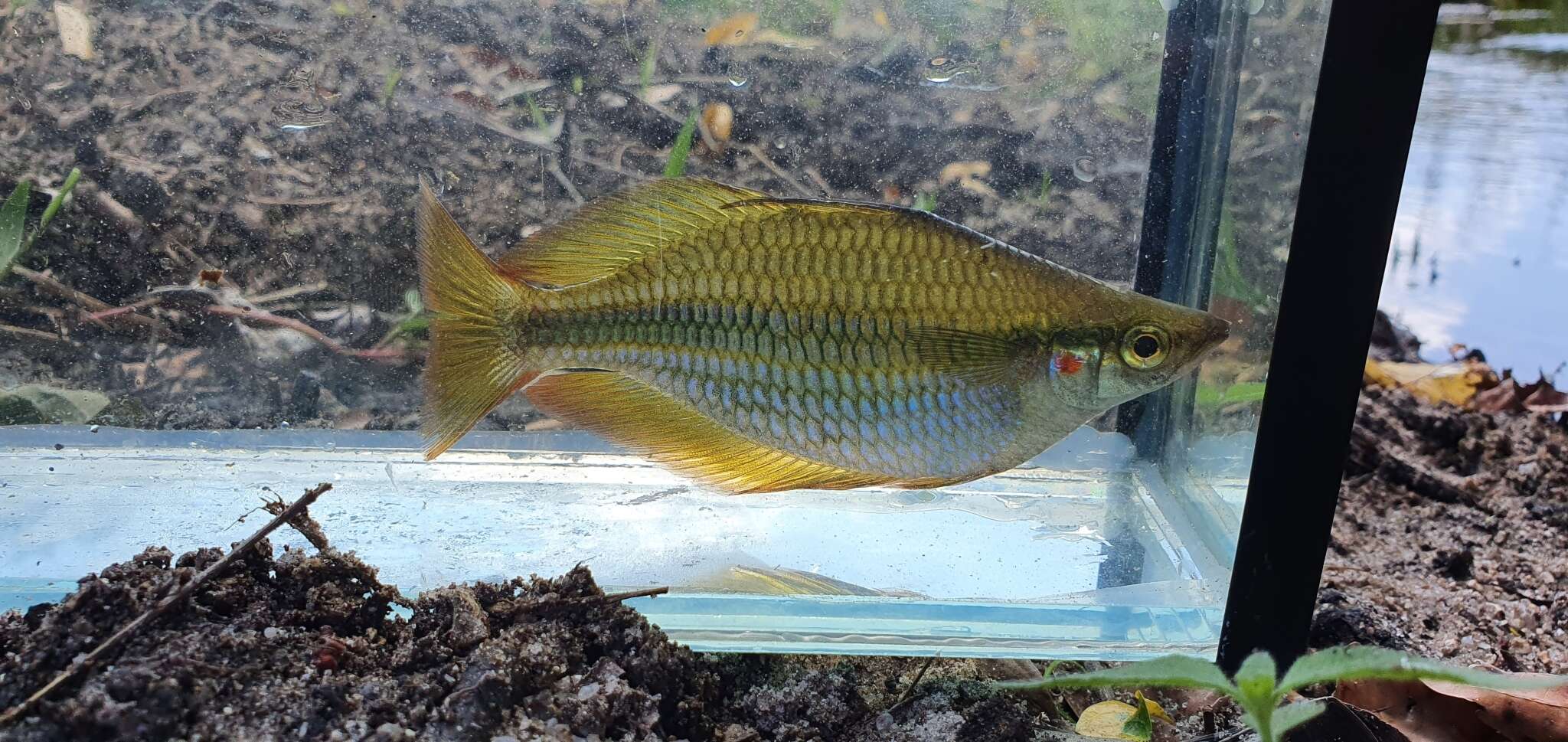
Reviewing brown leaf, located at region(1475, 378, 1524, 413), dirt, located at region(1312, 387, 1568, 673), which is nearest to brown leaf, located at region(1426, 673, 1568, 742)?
dirt, located at region(1312, 387, 1568, 673)

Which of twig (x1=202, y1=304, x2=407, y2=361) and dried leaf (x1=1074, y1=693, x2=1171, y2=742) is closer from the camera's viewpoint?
dried leaf (x1=1074, y1=693, x2=1171, y2=742)

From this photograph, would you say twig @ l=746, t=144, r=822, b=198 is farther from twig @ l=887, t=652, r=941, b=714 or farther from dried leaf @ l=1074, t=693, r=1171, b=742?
dried leaf @ l=1074, t=693, r=1171, b=742

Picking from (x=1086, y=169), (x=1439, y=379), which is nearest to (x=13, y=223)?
(x=1086, y=169)

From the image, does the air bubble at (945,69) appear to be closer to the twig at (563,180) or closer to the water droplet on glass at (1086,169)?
the water droplet on glass at (1086,169)

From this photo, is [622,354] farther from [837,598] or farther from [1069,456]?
[1069,456]

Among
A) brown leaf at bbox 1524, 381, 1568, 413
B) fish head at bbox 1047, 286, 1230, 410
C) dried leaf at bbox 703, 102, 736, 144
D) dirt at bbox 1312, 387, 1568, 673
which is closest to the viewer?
fish head at bbox 1047, 286, 1230, 410
